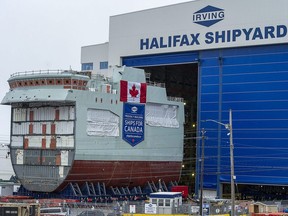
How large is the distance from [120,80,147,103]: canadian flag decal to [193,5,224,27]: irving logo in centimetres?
1353

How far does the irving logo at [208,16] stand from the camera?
86.6 meters

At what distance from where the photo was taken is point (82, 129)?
2963 inches

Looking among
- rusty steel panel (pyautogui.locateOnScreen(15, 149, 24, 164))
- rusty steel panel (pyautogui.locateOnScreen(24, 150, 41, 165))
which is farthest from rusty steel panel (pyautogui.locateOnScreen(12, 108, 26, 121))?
rusty steel panel (pyautogui.locateOnScreen(24, 150, 41, 165))

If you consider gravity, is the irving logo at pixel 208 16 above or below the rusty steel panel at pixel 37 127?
above

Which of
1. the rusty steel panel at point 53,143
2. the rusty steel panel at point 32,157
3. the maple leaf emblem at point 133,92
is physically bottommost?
the rusty steel panel at point 32,157

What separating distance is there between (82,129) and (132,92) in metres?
10.6

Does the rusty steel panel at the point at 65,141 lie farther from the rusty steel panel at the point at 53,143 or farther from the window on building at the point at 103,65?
the window on building at the point at 103,65

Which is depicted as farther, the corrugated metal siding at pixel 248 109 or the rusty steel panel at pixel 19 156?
the corrugated metal siding at pixel 248 109

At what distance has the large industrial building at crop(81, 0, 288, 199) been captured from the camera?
81.1 metres

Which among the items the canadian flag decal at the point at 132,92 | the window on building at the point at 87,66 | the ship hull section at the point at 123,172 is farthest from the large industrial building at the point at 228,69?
the window on building at the point at 87,66

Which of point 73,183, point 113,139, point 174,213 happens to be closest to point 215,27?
point 113,139

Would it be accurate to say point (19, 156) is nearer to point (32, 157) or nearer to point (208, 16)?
point (32, 157)

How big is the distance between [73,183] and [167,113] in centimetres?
2001

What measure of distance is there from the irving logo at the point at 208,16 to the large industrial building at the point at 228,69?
14 cm
